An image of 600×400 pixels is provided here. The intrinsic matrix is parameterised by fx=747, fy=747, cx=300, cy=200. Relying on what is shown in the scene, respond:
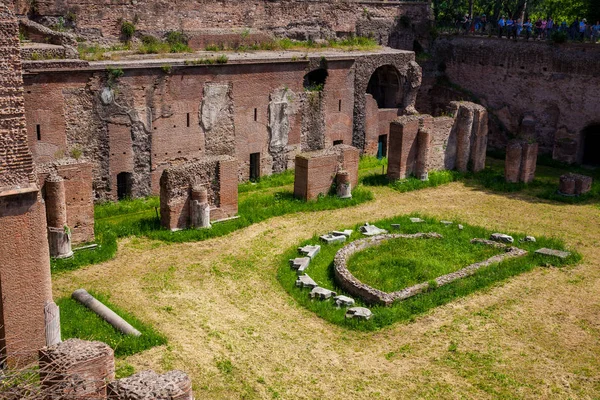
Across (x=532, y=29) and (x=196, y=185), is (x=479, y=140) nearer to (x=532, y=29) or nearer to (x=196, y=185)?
(x=532, y=29)

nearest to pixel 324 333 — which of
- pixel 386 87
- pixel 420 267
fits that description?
pixel 420 267

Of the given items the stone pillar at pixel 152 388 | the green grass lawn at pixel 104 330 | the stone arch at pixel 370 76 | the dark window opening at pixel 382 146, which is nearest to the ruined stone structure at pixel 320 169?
the stone arch at pixel 370 76

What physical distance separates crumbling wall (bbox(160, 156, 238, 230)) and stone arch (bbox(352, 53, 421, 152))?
24.3 ft

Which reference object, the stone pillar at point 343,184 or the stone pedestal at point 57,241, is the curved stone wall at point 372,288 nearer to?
the stone pillar at point 343,184

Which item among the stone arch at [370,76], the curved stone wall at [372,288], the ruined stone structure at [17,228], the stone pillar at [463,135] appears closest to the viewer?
the ruined stone structure at [17,228]

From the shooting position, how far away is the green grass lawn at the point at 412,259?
1447 cm

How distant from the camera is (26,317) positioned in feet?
35.8

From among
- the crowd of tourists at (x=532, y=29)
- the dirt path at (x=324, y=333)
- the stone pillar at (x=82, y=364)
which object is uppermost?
the crowd of tourists at (x=532, y=29)

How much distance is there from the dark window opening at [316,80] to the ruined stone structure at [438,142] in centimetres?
292

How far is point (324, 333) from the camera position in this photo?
12414 millimetres

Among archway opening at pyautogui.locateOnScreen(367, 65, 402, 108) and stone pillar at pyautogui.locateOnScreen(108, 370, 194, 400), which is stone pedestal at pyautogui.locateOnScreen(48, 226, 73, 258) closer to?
stone pillar at pyautogui.locateOnScreen(108, 370, 194, 400)

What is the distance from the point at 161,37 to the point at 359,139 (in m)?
7.02

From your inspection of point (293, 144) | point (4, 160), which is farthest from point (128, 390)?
point (293, 144)

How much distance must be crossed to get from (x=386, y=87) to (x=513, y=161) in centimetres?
632
